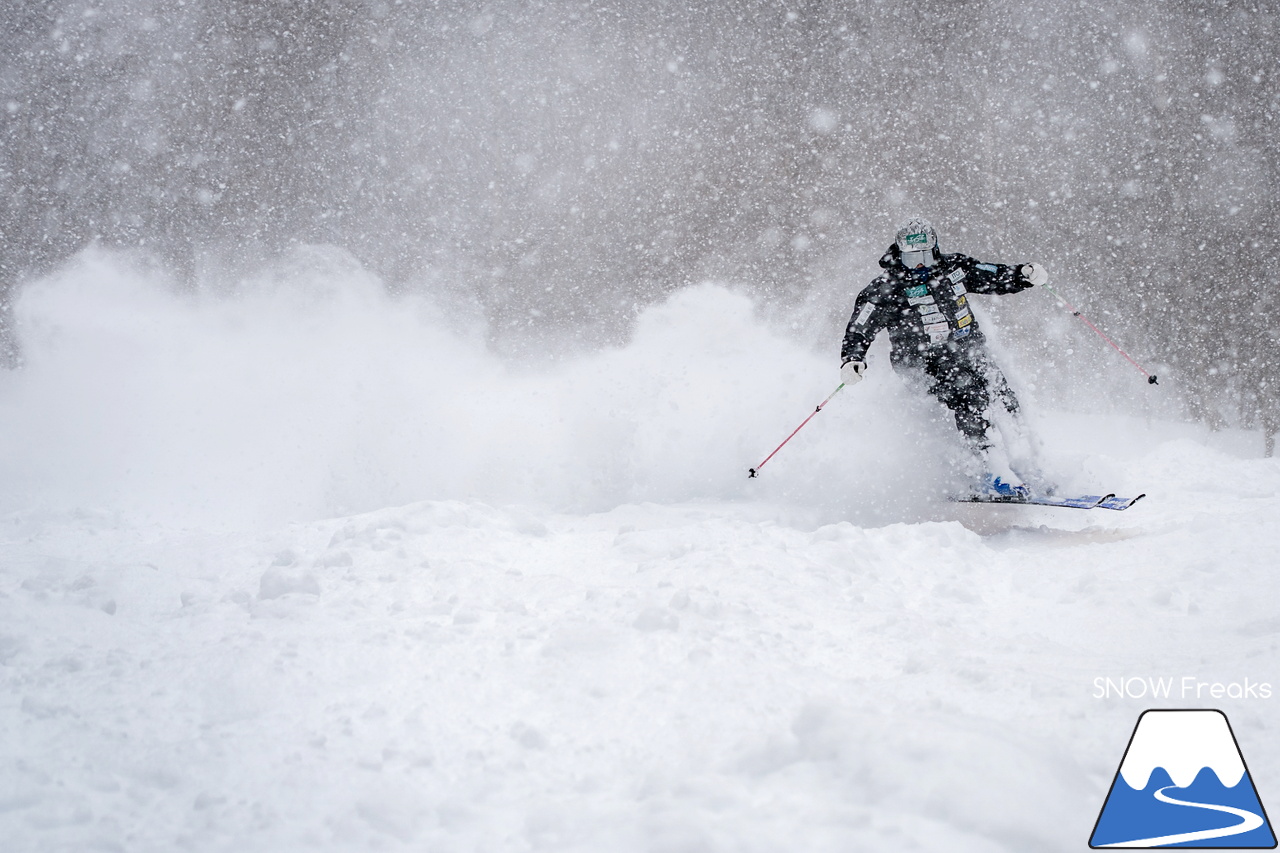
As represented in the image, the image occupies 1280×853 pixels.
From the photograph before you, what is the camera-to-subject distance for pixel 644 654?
2480mm

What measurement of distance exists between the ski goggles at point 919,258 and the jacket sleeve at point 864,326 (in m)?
0.36

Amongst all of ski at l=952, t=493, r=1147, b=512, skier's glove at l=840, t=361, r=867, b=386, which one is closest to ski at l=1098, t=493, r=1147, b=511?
ski at l=952, t=493, r=1147, b=512

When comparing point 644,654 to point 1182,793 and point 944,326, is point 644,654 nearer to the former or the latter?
point 1182,793

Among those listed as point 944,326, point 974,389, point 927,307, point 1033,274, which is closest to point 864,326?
point 927,307

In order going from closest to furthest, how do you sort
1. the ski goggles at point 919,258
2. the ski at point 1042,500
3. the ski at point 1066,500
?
the ski at point 1066,500 < the ski at point 1042,500 < the ski goggles at point 919,258

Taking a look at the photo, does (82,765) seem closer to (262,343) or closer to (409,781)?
(409,781)

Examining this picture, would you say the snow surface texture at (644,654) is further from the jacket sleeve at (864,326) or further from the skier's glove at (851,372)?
the skier's glove at (851,372)

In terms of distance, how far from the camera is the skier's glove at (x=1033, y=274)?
19.0ft

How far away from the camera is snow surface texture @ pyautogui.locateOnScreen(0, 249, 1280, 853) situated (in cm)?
161

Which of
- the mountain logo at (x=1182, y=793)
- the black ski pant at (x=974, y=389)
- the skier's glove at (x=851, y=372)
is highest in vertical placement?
the skier's glove at (x=851, y=372)

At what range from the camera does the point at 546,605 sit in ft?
10.0

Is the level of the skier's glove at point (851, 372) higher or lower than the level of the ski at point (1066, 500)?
higher

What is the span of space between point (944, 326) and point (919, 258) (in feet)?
2.18

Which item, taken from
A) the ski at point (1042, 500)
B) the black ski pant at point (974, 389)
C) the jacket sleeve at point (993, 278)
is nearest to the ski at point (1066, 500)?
the ski at point (1042, 500)
